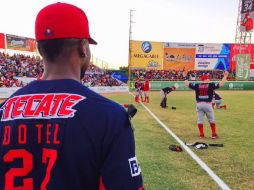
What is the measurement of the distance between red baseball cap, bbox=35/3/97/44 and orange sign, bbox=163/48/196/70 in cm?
5775

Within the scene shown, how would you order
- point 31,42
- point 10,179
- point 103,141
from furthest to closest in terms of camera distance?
point 31,42, point 10,179, point 103,141

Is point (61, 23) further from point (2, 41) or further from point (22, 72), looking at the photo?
point (2, 41)

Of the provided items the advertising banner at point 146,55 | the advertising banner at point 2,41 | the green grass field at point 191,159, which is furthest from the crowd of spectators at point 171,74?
the green grass field at point 191,159

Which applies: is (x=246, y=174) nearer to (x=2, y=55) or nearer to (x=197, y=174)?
(x=197, y=174)

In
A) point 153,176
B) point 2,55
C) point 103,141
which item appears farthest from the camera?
point 2,55

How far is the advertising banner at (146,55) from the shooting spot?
57125mm

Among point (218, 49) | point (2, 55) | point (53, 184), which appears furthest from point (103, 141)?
point (218, 49)

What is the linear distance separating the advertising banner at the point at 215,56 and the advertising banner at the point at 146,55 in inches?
310

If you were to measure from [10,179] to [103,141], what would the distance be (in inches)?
24.4

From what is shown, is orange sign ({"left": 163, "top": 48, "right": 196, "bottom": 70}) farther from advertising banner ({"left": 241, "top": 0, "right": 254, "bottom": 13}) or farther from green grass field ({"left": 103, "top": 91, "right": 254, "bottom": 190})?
green grass field ({"left": 103, "top": 91, "right": 254, "bottom": 190})

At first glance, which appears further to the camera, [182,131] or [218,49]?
[218,49]

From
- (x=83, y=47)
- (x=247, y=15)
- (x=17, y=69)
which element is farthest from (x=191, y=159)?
(x=247, y=15)

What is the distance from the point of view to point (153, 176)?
22.3 feet

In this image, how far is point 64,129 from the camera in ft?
5.73
